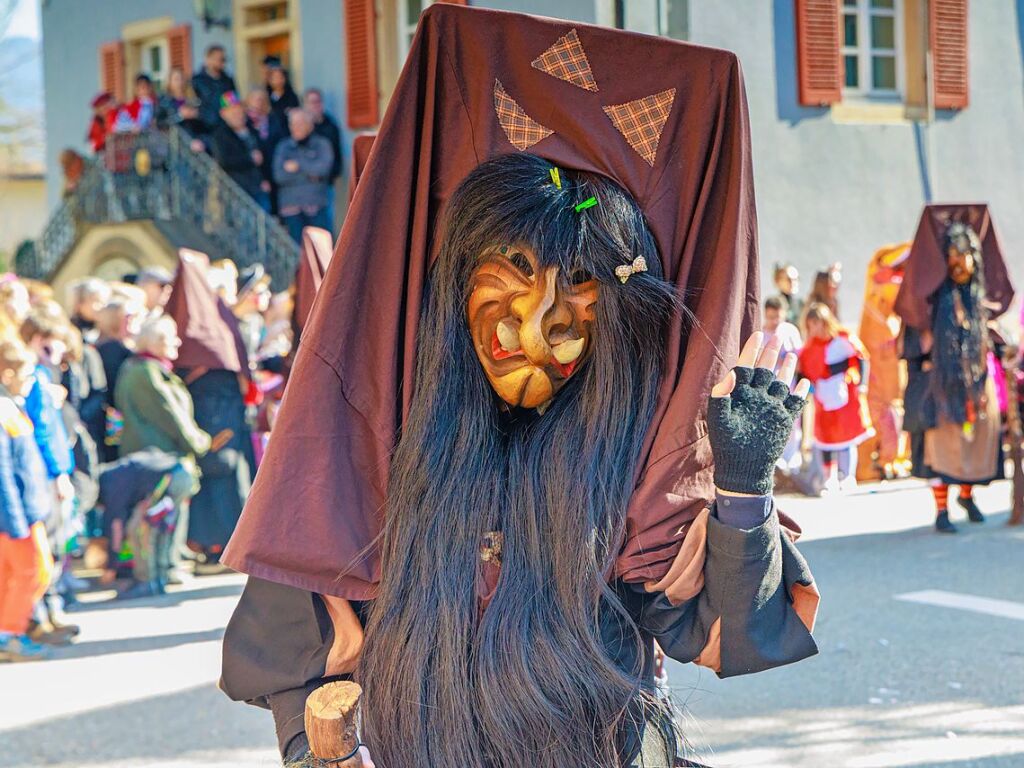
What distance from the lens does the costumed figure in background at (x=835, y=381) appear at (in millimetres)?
9984

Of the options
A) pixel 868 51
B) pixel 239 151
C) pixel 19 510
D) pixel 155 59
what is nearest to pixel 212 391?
pixel 19 510

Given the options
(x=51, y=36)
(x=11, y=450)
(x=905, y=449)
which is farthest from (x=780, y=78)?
(x=51, y=36)

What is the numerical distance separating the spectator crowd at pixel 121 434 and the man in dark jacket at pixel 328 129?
552 centimetres

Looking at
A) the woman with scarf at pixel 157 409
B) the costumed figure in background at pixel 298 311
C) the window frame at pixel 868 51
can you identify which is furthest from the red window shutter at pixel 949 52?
the woman with scarf at pixel 157 409

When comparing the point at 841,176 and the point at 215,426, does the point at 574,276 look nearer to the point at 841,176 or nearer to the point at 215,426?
the point at 215,426

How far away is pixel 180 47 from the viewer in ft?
55.9

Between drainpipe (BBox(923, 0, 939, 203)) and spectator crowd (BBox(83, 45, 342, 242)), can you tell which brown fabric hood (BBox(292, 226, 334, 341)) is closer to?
spectator crowd (BBox(83, 45, 342, 242))

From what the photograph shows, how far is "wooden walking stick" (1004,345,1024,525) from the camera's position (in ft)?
28.8

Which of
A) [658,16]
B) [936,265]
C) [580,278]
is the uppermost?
[658,16]

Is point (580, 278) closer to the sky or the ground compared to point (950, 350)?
closer to the sky

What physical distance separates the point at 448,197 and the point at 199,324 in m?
5.89

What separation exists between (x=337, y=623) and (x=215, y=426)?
610 centimetres

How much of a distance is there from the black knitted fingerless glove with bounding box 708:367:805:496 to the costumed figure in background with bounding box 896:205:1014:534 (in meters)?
6.96

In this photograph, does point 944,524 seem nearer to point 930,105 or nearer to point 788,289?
point 788,289
